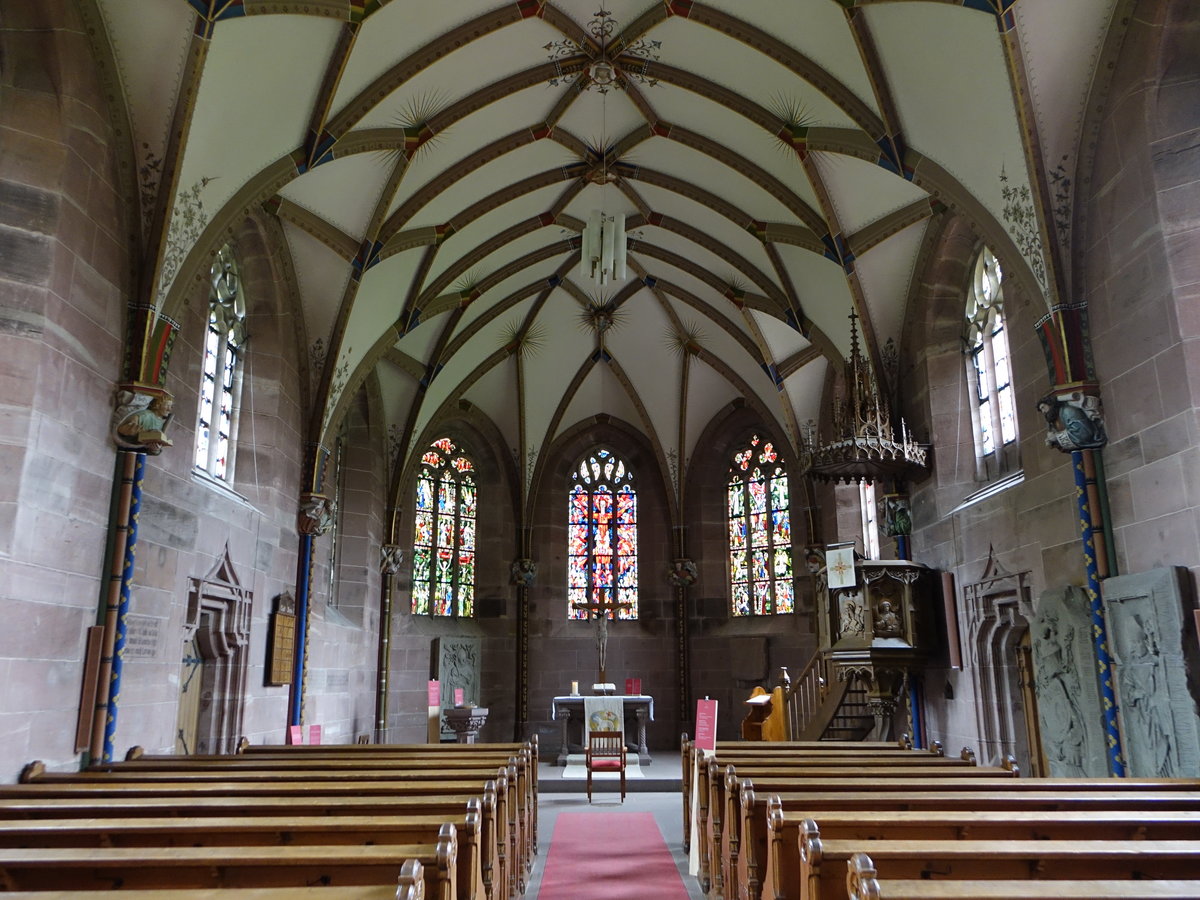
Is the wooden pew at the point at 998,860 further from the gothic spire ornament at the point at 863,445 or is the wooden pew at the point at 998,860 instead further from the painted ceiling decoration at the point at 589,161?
the gothic spire ornament at the point at 863,445

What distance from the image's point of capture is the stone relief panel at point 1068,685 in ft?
29.2

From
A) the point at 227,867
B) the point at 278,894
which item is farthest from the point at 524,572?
the point at 278,894

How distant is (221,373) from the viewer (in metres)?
11.9

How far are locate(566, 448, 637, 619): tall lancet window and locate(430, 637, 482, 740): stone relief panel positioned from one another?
2322mm

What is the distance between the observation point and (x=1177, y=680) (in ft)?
25.1

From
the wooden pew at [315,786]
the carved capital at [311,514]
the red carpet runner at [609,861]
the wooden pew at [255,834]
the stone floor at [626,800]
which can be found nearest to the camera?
the wooden pew at [255,834]

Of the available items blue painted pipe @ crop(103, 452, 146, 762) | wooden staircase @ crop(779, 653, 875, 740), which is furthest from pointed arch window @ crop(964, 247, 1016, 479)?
blue painted pipe @ crop(103, 452, 146, 762)

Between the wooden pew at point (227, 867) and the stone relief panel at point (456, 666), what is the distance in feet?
46.7

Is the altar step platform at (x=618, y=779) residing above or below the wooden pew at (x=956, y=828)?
below

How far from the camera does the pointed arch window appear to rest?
1158 centimetres

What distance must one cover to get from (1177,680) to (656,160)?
9597 millimetres

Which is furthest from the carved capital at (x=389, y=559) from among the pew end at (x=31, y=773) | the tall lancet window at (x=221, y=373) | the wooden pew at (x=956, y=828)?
the wooden pew at (x=956, y=828)

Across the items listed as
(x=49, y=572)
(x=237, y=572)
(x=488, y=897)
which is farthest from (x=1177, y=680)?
(x=237, y=572)

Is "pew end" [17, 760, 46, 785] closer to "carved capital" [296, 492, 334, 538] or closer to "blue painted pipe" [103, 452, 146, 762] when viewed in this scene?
"blue painted pipe" [103, 452, 146, 762]
